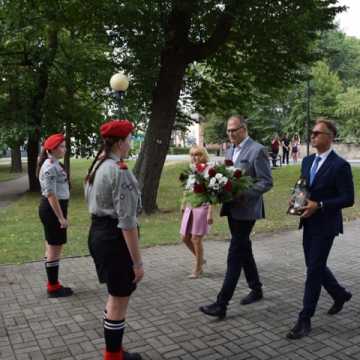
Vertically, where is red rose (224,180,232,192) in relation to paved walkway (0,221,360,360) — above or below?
above

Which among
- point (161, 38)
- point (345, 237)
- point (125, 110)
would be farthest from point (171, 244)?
point (125, 110)

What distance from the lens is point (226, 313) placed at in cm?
530

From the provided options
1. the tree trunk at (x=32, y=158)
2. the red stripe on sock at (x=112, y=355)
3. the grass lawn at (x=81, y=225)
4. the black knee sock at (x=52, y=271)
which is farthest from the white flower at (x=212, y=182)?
the tree trunk at (x=32, y=158)

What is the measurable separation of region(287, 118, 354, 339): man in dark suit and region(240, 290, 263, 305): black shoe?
3.25ft

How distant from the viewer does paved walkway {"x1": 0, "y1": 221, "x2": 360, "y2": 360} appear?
4.41 meters

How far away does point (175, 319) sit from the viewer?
17.0 ft

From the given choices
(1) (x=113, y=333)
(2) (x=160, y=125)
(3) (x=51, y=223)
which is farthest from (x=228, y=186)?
(2) (x=160, y=125)

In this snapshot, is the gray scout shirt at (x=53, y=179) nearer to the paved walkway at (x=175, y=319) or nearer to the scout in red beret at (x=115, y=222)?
the paved walkway at (x=175, y=319)

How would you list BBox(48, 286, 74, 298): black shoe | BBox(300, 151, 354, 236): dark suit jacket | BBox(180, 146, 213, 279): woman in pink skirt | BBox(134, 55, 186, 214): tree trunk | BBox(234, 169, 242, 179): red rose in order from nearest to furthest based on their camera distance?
BBox(300, 151, 354, 236): dark suit jacket → BBox(234, 169, 242, 179): red rose → BBox(48, 286, 74, 298): black shoe → BBox(180, 146, 213, 279): woman in pink skirt → BBox(134, 55, 186, 214): tree trunk

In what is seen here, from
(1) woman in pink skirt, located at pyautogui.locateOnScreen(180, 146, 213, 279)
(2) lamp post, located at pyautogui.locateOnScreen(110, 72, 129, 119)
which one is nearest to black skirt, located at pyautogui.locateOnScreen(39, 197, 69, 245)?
(1) woman in pink skirt, located at pyautogui.locateOnScreen(180, 146, 213, 279)

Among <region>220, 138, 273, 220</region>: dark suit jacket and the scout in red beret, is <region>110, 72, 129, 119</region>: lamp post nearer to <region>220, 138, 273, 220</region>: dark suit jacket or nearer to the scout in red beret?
<region>220, 138, 273, 220</region>: dark suit jacket

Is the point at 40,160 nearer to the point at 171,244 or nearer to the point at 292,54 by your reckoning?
the point at 171,244

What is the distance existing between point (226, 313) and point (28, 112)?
1406 cm

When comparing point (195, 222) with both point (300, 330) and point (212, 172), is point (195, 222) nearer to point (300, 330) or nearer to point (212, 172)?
point (212, 172)
